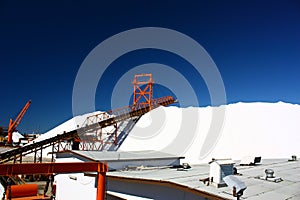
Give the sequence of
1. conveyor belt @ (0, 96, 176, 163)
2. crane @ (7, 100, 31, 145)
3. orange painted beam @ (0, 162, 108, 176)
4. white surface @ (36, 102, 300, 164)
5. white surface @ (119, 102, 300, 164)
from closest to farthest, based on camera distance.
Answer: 1. orange painted beam @ (0, 162, 108, 176)
2. conveyor belt @ (0, 96, 176, 163)
3. white surface @ (119, 102, 300, 164)
4. white surface @ (36, 102, 300, 164)
5. crane @ (7, 100, 31, 145)

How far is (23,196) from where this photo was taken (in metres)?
11.5

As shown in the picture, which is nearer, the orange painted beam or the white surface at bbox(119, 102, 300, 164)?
the orange painted beam

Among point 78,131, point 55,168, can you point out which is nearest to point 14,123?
point 78,131

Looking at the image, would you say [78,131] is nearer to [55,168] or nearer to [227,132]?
[227,132]

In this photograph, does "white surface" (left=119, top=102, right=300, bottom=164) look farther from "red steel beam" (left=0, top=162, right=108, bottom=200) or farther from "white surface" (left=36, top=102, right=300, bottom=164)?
"red steel beam" (left=0, top=162, right=108, bottom=200)

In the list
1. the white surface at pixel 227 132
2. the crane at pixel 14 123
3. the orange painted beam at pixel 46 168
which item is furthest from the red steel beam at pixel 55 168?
the crane at pixel 14 123

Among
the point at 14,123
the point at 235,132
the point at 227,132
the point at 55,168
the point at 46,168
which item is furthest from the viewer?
the point at 14,123

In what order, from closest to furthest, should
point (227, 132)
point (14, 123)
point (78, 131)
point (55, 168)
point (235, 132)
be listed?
point (55, 168), point (78, 131), point (235, 132), point (227, 132), point (14, 123)

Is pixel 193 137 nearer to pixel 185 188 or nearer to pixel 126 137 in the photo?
pixel 126 137

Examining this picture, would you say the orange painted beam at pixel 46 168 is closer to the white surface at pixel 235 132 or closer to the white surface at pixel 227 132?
the white surface at pixel 235 132

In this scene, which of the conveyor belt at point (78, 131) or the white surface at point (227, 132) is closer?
the conveyor belt at point (78, 131)

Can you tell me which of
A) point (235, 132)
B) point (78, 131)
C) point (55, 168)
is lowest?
point (55, 168)

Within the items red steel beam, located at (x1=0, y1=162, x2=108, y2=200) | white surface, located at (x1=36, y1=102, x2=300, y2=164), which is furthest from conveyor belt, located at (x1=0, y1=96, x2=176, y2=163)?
red steel beam, located at (x1=0, y1=162, x2=108, y2=200)

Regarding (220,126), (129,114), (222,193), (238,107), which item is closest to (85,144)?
(129,114)
